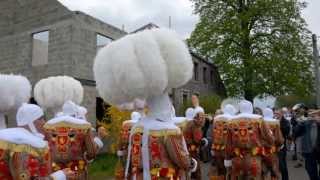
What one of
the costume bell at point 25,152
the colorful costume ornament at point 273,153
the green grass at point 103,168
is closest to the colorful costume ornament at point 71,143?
the costume bell at point 25,152

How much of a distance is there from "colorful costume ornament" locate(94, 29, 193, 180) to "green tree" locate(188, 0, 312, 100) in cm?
2310

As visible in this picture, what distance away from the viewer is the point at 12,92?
4.02 m

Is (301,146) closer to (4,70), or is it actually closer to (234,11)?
(4,70)

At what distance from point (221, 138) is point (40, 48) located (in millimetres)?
14323

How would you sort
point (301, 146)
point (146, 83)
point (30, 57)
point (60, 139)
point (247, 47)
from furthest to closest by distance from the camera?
point (247, 47) < point (30, 57) < point (301, 146) < point (60, 139) < point (146, 83)

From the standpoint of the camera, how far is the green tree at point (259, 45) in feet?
89.3

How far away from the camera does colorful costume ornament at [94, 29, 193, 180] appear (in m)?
4.03

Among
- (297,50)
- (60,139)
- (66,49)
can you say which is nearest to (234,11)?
(297,50)

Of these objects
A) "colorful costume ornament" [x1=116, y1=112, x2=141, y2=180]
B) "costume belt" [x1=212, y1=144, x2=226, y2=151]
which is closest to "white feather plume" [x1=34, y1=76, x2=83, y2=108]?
"colorful costume ornament" [x1=116, y1=112, x2=141, y2=180]

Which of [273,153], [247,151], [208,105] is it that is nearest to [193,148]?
[247,151]

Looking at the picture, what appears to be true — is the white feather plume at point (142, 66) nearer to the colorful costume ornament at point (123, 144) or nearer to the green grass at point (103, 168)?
the colorful costume ornament at point (123, 144)

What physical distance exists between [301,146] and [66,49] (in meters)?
11.9

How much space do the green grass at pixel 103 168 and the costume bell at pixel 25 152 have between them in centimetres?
895

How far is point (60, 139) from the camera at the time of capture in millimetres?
6137
